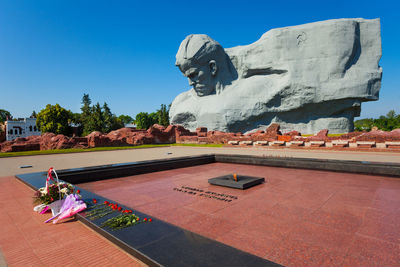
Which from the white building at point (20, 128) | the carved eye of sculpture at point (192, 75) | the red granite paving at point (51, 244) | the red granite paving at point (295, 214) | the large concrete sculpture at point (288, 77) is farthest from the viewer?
the white building at point (20, 128)

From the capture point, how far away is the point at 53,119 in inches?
1411

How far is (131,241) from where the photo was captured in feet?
7.16

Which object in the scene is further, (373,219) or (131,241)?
(373,219)

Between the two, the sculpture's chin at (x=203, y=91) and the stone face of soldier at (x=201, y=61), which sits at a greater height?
the stone face of soldier at (x=201, y=61)

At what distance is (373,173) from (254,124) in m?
29.3

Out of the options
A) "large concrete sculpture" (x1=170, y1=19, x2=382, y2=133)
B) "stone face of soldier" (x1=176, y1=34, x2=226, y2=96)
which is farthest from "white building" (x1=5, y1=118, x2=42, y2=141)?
"stone face of soldier" (x1=176, y1=34, x2=226, y2=96)

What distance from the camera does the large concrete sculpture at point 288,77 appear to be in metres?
29.2

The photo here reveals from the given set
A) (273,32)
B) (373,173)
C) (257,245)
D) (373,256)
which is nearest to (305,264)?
(257,245)

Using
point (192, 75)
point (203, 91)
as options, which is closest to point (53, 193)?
point (192, 75)

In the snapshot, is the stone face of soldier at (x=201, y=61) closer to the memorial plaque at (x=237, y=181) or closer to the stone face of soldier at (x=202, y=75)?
the stone face of soldier at (x=202, y=75)

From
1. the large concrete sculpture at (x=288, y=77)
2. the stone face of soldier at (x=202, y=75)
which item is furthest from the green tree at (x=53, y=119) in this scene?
the stone face of soldier at (x=202, y=75)

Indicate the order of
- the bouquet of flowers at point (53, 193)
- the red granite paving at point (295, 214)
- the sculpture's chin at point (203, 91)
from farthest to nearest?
the sculpture's chin at point (203, 91) → the bouquet of flowers at point (53, 193) → the red granite paving at point (295, 214)

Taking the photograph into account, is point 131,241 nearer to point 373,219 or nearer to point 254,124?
point 373,219

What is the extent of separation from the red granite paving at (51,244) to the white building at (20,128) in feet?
200
